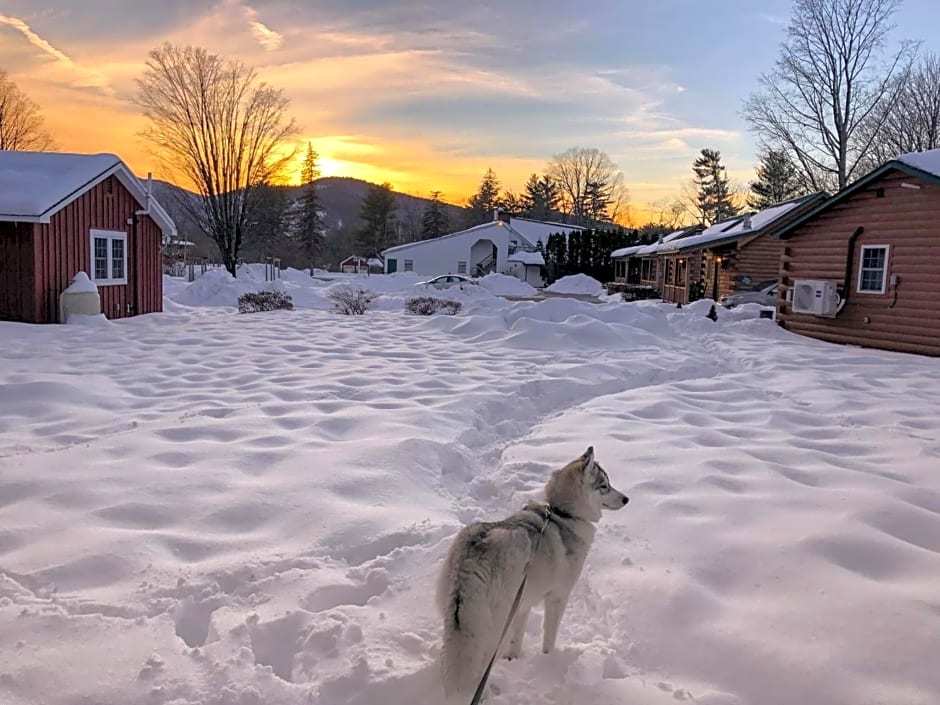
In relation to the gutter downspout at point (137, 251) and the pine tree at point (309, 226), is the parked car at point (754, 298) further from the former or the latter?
the pine tree at point (309, 226)

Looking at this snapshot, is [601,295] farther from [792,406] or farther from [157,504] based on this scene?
[157,504]

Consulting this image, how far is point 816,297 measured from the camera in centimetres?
1525

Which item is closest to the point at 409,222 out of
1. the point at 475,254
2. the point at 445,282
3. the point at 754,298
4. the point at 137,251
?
the point at 475,254

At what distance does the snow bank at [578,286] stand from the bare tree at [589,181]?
3808cm

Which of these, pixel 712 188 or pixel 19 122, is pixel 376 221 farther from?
pixel 19 122

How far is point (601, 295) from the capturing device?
3609 centimetres

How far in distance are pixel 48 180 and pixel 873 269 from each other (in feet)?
65.0

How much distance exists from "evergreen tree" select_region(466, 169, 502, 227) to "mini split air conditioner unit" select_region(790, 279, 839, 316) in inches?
2630

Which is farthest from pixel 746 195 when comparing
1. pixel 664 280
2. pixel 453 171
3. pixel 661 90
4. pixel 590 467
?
pixel 590 467

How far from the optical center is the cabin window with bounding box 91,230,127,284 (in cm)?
1603

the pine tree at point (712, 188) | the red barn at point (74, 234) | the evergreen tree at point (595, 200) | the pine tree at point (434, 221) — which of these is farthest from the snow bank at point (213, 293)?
the evergreen tree at point (595, 200)

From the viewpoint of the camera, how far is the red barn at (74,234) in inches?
552

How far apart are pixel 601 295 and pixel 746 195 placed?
107 feet

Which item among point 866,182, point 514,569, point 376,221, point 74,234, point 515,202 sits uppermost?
point 515,202
